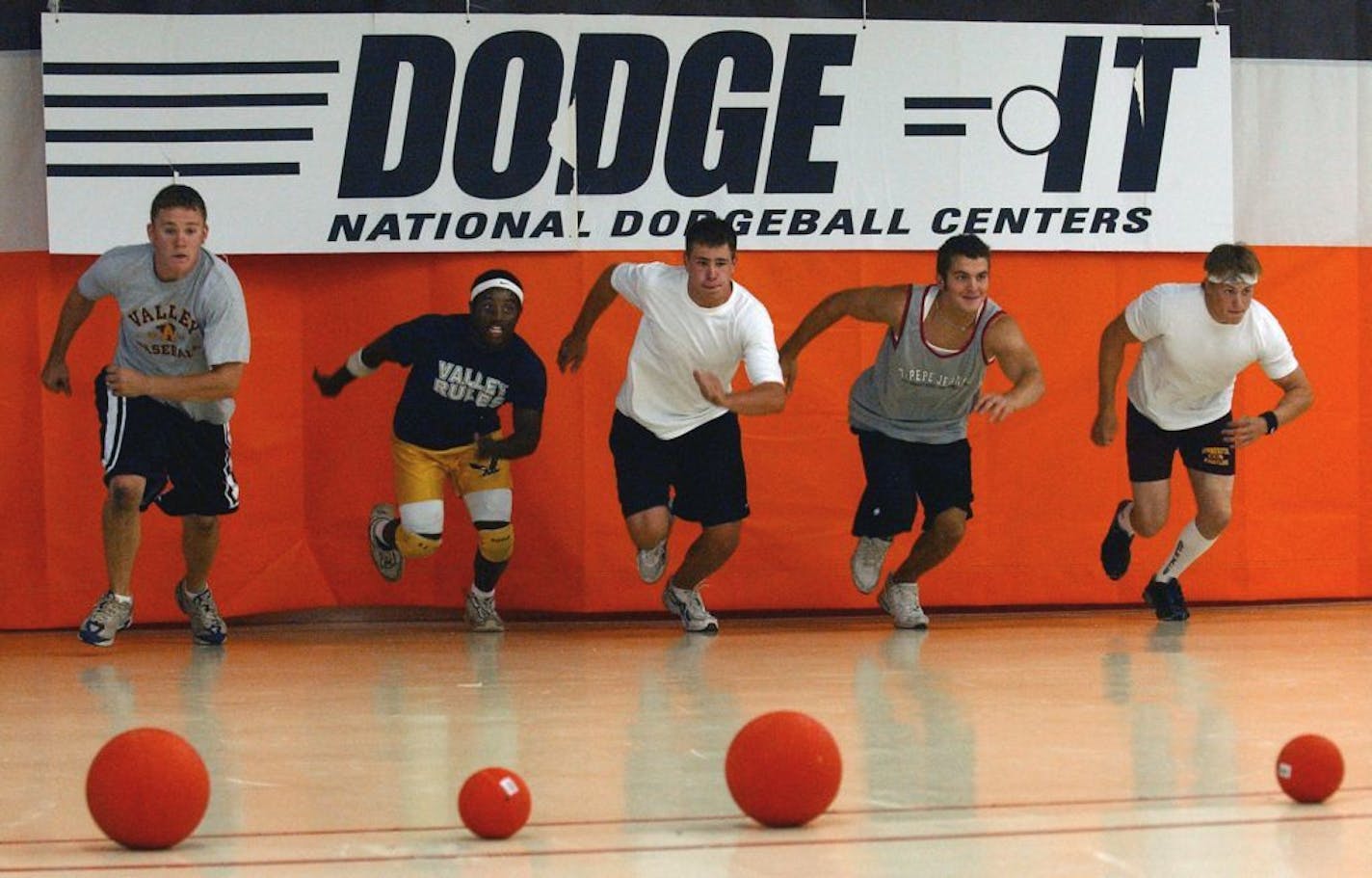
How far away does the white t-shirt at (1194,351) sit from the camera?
7.39 m

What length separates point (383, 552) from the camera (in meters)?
7.66

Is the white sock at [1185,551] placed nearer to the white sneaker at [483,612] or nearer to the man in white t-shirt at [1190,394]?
the man in white t-shirt at [1190,394]

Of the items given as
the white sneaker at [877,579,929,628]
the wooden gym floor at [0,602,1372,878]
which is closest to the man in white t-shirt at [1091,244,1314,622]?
the wooden gym floor at [0,602,1372,878]

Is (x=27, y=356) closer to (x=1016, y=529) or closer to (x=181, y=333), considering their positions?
(x=181, y=333)

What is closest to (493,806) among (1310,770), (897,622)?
(1310,770)

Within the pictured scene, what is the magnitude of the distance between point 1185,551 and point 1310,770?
439 centimetres

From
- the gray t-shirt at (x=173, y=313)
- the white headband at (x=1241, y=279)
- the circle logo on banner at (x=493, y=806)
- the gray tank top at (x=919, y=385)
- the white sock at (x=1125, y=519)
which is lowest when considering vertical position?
the circle logo on banner at (x=493, y=806)

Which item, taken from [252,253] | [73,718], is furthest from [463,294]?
[73,718]

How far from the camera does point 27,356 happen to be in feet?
25.6

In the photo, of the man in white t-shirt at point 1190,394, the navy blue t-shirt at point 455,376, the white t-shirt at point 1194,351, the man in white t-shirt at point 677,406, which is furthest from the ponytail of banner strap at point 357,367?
the white t-shirt at point 1194,351

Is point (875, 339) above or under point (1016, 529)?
above

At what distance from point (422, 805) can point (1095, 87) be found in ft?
18.2

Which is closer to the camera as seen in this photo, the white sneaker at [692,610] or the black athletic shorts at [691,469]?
the black athletic shorts at [691,469]

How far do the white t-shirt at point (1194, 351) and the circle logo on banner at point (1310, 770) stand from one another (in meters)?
4.09
